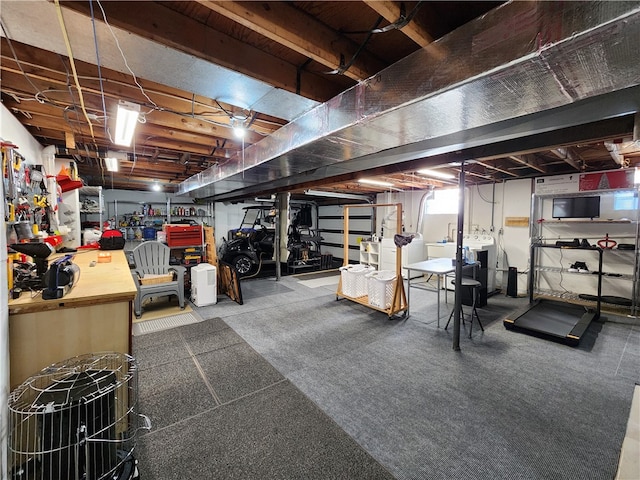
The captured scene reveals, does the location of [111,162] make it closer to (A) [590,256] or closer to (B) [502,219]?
(B) [502,219]

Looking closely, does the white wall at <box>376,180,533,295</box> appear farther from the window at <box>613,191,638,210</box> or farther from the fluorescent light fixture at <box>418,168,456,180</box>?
the fluorescent light fixture at <box>418,168,456,180</box>

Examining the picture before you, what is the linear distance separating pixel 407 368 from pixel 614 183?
4.89 m

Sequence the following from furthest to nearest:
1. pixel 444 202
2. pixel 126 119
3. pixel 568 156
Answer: pixel 444 202
pixel 568 156
pixel 126 119

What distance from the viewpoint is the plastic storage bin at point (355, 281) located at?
460 cm

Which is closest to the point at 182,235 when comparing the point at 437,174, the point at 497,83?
the point at 437,174

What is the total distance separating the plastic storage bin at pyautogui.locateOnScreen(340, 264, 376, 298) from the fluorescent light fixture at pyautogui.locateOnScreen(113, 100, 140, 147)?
355cm

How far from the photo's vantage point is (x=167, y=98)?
7.55ft

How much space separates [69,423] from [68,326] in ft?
1.64

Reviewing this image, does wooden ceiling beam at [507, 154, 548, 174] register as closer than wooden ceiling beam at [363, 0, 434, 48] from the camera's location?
No

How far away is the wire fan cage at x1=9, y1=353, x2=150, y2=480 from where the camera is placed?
117 centimetres

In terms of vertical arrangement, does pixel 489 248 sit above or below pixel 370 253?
above

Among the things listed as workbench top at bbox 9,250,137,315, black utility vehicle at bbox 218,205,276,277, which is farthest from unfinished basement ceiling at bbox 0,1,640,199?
black utility vehicle at bbox 218,205,276,277

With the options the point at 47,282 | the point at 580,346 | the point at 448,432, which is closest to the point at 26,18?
the point at 47,282

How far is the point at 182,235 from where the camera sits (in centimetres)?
537
